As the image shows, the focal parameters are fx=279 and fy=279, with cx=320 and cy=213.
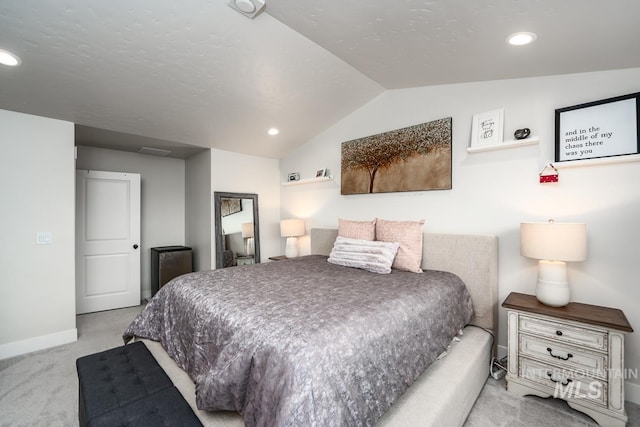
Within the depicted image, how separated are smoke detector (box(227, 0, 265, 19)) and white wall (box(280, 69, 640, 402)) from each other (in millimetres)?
1816

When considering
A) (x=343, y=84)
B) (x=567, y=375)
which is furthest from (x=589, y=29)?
(x=567, y=375)

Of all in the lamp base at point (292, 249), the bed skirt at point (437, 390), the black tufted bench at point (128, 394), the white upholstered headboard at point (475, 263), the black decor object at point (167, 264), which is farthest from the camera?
the lamp base at point (292, 249)

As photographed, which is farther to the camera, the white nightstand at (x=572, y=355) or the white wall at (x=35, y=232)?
the white wall at (x=35, y=232)

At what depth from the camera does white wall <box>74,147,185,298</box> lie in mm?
4152

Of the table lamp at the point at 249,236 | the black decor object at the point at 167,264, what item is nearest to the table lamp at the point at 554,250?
the table lamp at the point at 249,236

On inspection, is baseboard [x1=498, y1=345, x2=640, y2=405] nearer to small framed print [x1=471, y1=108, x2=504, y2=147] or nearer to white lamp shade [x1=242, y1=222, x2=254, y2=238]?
small framed print [x1=471, y1=108, x2=504, y2=147]

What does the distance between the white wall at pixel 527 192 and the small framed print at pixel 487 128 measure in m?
0.06

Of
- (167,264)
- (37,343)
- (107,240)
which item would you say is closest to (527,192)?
(167,264)

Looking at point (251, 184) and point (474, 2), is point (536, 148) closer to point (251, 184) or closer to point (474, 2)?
point (474, 2)

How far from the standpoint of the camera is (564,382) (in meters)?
1.81

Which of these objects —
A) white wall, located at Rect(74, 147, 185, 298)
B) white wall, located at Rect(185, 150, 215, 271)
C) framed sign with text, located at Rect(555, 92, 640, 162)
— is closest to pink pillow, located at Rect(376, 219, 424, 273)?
framed sign with text, located at Rect(555, 92, 640, 162)

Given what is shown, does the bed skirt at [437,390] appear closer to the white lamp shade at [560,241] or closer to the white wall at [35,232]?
the white lamp shade at [560,241]

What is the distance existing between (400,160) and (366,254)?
1.17 metres

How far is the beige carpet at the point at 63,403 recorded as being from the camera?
1746 mm
